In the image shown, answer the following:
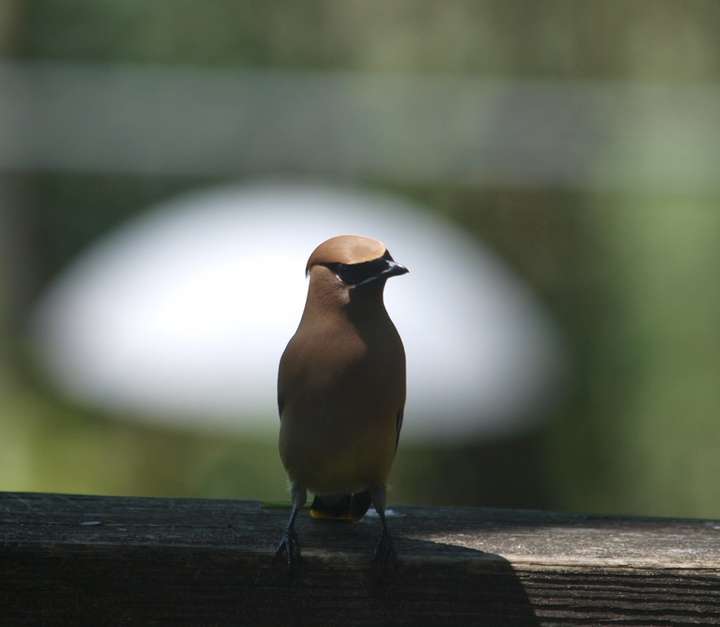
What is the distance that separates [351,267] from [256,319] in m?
4.90

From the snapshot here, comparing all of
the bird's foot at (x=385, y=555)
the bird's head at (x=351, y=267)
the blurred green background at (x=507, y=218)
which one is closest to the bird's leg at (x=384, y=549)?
the bird's foot at (x=385, y=555)

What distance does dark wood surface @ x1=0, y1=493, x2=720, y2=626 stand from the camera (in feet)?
7.81

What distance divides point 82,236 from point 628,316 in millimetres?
4126

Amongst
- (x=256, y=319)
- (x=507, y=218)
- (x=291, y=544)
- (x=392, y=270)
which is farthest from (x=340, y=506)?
(x=507, y=218)

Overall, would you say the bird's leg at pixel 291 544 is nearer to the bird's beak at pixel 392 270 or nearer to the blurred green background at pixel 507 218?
the bird's beak at pixel 392 270

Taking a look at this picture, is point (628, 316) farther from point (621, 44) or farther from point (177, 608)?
point (177, 608)

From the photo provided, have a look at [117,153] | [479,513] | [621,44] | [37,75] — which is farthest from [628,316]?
[479,513]

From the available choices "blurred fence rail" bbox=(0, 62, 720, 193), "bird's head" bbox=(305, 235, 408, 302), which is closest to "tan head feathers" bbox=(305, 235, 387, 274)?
"bird's head" bbox=(305, 235, 408, 302)

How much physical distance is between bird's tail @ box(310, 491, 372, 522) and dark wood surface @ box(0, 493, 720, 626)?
1.18ft

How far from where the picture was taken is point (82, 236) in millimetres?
10922

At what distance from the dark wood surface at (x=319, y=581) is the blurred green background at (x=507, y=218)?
538 centimetres

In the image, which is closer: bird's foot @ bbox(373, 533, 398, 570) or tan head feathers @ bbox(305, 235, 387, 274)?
bird's foot @ bbox(373, 533, 398, 570)

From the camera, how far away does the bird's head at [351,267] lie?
2.64m

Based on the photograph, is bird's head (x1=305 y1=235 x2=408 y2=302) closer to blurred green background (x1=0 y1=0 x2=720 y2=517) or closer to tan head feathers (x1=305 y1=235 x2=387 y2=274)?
tan head feathers (x1=305 y1=235 x2=387 y2=274)
